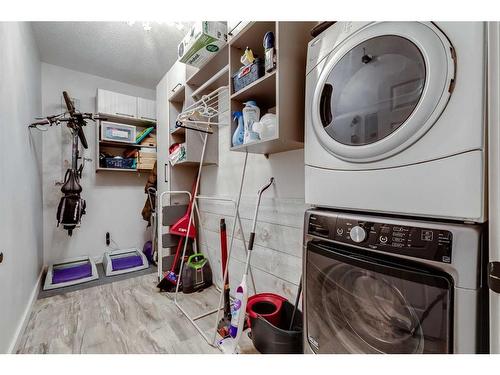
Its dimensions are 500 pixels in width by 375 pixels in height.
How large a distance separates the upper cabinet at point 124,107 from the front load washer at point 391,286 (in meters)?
3.05

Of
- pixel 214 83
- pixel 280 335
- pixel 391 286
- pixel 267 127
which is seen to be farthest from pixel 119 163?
pixel 391 286

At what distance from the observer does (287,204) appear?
4.54ft

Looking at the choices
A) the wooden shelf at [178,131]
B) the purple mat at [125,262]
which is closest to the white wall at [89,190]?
the purple mat at [125,262]

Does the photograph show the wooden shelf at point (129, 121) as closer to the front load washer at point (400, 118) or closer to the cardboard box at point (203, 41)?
the cardboard box at point (203, 41)

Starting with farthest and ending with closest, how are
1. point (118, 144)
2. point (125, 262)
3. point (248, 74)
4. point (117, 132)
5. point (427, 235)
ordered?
point (118, 144)
point (117, 132)
point (125, 262)
point (248, 74)
point (427, 235)

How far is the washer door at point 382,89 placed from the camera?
549 millimetres

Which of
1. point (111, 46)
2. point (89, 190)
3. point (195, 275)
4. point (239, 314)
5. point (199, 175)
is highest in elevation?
point (111, 46)

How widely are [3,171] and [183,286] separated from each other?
1.50 m

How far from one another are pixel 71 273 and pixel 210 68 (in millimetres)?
2644

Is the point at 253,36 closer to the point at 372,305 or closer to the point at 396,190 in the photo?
the point at 396,190

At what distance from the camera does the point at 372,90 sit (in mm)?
681

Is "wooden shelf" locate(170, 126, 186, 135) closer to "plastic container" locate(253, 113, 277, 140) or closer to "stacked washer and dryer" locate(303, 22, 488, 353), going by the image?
"plastic container" locate(253, 113, 277, 140)
